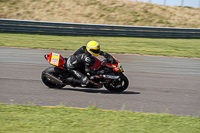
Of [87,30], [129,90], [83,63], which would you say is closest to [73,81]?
[83,63]

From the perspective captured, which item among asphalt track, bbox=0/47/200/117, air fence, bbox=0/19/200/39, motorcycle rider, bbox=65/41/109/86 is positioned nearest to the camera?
asphalt track, bbox=0/47/200/117

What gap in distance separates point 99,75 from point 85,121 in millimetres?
2762

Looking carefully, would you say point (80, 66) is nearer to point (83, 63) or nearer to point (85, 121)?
point (83, 63)

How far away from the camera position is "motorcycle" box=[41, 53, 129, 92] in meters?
8.18

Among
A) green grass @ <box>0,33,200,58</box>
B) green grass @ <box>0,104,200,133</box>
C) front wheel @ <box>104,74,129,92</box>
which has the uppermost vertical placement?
green grass @ <box>0,104,200,133</box>

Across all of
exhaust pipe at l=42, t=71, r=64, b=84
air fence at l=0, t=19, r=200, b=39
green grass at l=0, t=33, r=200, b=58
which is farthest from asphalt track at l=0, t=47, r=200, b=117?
air fence at l=0, t=19, r=200, b=39

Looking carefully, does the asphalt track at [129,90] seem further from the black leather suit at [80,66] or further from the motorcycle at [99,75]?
the black leather suit at [80,66]

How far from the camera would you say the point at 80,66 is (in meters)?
8.39

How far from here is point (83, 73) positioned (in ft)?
27.8

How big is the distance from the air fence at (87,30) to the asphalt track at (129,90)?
7.13 metres

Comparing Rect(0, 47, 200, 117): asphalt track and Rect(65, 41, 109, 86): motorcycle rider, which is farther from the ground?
Rect(65, 41, 109, 86): motorcycle rider

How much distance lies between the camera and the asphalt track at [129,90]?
24.0 feet

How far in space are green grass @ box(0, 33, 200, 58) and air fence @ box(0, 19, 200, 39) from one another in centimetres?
51

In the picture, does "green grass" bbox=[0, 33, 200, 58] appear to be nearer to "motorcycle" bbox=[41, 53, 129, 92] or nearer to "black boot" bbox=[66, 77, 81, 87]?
"motorcycle" bbox=[41, 53, 129, 92]
